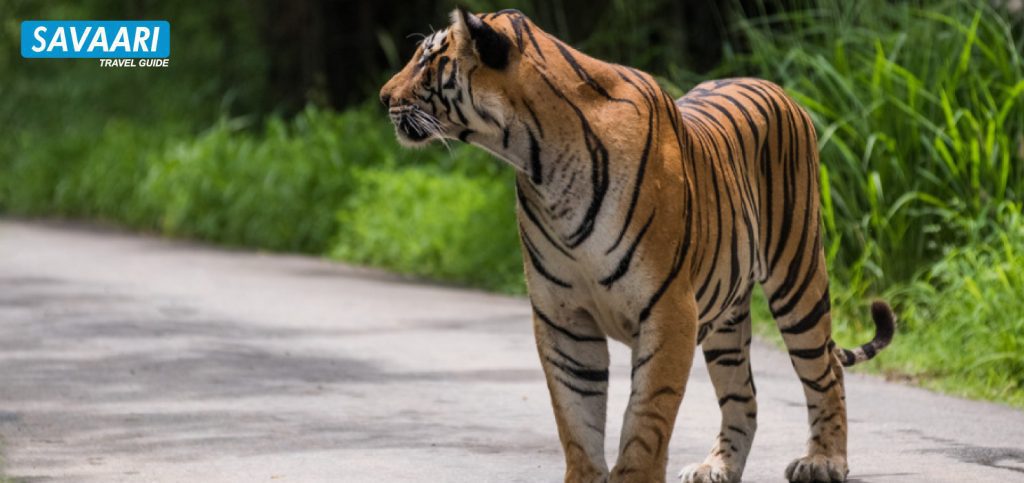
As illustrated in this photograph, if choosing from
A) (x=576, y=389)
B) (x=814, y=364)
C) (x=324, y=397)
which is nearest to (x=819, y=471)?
(x=814, y=364)

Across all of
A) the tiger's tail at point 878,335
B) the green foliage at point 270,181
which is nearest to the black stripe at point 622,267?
the tiger's tail at point 878,335

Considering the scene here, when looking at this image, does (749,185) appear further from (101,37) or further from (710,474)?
(101,37)

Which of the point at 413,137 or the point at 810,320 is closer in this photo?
the point at 413,137

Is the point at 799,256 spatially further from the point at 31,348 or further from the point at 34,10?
the point at 34,10

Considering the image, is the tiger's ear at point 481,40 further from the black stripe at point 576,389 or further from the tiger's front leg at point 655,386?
the black stripe at point 576,389

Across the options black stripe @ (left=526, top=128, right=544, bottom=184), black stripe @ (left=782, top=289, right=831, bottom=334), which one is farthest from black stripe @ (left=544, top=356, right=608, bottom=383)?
black stripe @ (left=782, top=289, right=831, bottom=334)

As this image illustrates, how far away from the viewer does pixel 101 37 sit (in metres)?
20.2

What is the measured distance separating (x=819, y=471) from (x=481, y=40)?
1.99 meters

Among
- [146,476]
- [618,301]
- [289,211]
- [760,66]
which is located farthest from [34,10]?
[618,301]

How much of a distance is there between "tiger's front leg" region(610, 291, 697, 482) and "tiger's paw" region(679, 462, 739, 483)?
2.67 ft

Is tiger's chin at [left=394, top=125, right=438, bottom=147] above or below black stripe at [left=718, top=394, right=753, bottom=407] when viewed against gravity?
above

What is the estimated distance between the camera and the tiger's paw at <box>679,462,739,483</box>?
589 cm

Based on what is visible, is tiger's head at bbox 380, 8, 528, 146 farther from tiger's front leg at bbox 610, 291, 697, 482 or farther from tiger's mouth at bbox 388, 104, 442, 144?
tiger's front leg at bbox 610, 291, 697, 482

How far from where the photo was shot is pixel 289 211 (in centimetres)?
1542
